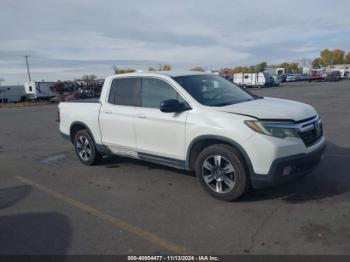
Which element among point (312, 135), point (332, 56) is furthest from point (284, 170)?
point (332, 56)

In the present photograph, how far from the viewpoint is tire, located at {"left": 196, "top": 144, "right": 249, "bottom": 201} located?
452cm

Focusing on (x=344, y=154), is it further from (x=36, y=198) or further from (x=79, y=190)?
(x=36, y=198)

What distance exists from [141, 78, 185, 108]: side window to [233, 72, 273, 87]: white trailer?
48567mm

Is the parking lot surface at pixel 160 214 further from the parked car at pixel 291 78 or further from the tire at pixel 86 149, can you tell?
the parked car at pixel 291 78

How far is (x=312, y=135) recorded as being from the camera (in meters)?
4.71

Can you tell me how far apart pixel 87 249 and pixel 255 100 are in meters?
3.33

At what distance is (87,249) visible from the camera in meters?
3.64

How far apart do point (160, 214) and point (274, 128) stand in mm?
1830

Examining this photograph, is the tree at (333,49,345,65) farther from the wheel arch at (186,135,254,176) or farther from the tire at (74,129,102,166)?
the wheel arch at (186,135,254,176)

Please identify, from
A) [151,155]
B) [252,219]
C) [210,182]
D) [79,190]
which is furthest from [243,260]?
[79,190]

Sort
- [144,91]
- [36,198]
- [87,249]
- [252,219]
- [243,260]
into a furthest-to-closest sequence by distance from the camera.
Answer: [144,91], [36,198], [252,219], [87,249], [243,260]

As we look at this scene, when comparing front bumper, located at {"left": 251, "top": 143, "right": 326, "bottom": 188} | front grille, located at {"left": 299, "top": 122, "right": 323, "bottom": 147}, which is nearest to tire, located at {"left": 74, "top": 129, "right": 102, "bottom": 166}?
front bumper, located at {"left": 251, "top": 143, "right": 326, "bottom": 188}

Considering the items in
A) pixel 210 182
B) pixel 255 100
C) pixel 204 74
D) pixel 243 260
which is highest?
pixel 204 74

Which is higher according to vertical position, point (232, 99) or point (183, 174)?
point (232, 99)
